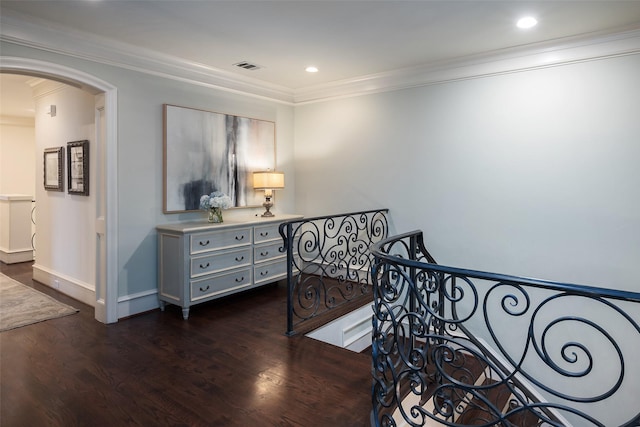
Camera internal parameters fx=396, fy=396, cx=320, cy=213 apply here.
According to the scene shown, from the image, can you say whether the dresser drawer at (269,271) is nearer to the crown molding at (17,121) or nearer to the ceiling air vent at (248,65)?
the ceiling air vent at (248,65)

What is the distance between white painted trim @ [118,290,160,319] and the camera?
12.7 feet

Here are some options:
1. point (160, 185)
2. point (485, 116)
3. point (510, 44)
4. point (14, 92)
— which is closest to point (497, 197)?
point (485, 116)

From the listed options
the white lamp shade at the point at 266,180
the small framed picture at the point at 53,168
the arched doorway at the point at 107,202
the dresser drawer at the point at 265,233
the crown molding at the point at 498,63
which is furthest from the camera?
the white lamp shade at the point at 266,180

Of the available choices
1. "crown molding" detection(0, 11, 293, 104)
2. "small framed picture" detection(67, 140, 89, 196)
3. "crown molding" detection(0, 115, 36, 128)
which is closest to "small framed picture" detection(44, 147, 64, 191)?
"small framed picture" detection(67, 140, 89, 196)

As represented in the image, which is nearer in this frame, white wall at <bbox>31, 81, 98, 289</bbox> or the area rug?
the area rug

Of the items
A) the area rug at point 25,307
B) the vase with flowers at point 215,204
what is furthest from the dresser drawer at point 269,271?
the area rug at point 25,307

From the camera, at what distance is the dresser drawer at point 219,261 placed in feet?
12.9

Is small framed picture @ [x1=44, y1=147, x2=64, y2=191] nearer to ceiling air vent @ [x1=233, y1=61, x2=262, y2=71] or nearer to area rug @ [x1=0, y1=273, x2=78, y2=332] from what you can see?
area rug @ [x1=0, y1=273, x2=78, y2=332]

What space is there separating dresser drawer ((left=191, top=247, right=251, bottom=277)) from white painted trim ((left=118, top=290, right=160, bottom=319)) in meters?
0.60

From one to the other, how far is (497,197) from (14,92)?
6547 mm

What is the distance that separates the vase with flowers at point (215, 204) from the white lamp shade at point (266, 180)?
0.65m

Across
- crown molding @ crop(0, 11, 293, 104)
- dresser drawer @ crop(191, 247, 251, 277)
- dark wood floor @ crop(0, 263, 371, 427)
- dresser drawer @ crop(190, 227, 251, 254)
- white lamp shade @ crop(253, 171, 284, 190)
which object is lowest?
dark wood floor @ crop(0, 263, 371, 427)

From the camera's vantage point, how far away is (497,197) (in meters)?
4.07

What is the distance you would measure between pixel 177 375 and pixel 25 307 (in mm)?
2556
